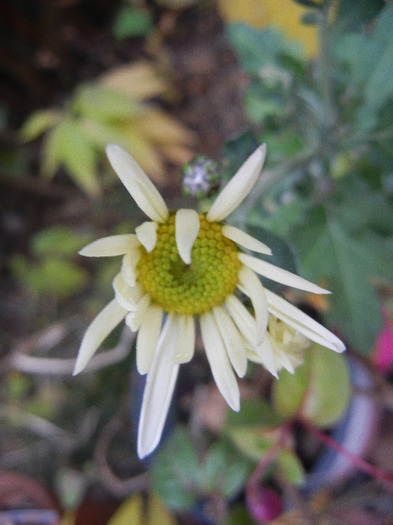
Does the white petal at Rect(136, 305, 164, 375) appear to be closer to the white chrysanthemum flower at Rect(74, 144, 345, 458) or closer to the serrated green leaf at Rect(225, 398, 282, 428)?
the white chrysanthemum flower at Rect(74, 144, 345, 458)

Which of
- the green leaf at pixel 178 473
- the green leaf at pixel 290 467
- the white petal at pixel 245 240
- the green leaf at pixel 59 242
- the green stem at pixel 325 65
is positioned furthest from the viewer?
the green leaf at pixel 59 242

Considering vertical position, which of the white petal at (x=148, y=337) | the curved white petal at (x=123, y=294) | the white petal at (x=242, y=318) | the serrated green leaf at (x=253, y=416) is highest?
the curved white petal at (x=123, y=294)

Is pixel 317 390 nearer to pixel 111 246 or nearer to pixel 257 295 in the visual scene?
pixel 257 295

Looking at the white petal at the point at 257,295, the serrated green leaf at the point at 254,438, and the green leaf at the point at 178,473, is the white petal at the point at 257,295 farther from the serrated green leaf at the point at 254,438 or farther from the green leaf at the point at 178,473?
the green leaf at the point at 178,473

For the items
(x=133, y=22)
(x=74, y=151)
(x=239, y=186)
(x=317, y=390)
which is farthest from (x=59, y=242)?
(x=239, y=186)

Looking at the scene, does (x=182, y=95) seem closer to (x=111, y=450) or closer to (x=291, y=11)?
(x=291, y=11)

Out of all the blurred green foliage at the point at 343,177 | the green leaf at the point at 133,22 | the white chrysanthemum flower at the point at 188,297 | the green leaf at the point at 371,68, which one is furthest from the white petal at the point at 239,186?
the green leaf at the point at 133,22
